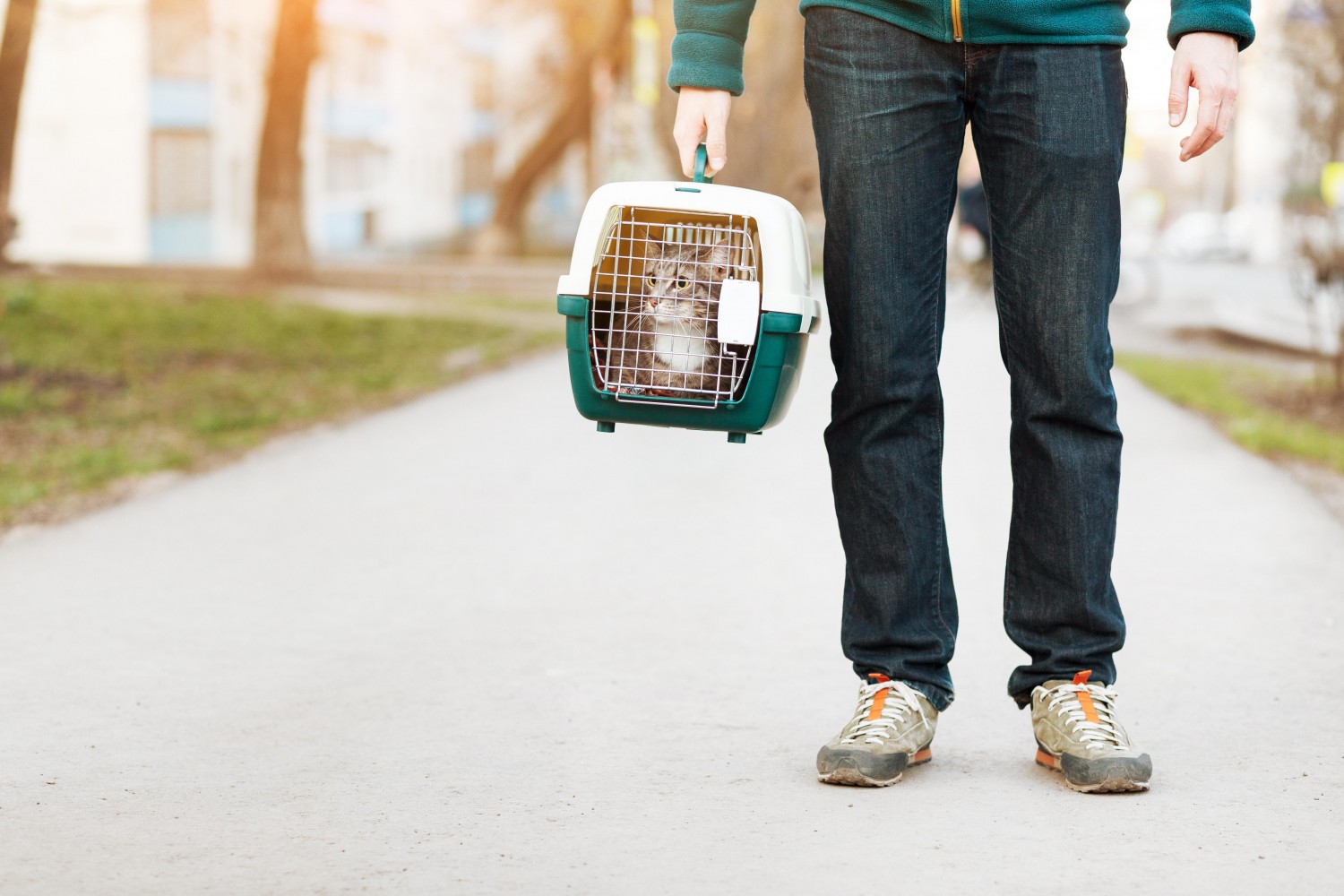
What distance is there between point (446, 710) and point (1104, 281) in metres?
1.43

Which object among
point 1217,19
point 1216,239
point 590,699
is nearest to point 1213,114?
point 1217,19

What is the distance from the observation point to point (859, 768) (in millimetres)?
2674

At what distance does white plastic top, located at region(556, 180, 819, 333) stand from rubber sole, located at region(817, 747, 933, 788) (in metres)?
0.67

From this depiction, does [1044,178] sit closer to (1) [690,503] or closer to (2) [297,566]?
(2) [297,566]

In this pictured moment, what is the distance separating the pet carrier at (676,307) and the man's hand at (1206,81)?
608mm

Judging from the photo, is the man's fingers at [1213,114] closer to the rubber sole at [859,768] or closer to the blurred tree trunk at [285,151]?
the rubber sole at [859,768]

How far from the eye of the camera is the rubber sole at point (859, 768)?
8.78ft

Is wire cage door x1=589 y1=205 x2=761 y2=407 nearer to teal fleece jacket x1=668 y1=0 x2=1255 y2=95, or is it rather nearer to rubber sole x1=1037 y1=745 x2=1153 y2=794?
teal fleece jacket x1=668 y1=0 x2=1255 y2=95

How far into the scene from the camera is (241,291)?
17969 mm

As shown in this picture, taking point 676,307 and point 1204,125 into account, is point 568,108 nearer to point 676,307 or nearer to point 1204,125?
point 676,307

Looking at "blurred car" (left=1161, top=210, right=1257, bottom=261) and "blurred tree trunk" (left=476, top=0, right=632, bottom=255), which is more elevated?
"blurred tree trunk" (left=476, top=0, right=632, bottom=255)

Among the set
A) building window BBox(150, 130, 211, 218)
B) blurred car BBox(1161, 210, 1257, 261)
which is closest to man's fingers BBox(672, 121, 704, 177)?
building window BBox(150, 130, 211, 218)

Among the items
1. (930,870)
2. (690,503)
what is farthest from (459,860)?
(690,503)

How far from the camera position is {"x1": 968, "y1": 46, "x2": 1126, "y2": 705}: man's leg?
2.64 metres
